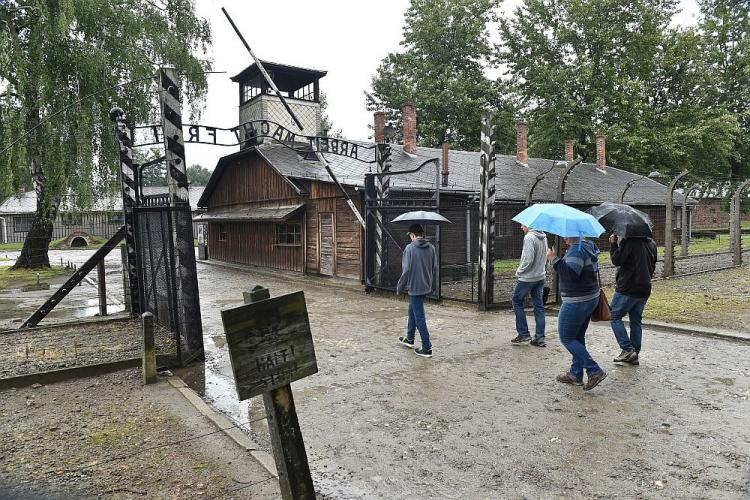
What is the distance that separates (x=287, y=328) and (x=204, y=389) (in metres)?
3.73

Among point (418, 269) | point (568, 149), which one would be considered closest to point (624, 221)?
point (418, 269)

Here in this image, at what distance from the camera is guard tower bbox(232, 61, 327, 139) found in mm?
23594

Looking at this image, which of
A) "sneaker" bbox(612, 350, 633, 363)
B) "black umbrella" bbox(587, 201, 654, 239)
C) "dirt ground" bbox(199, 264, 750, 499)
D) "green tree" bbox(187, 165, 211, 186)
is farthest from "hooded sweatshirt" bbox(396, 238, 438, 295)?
"green tree" bbox(187, 165, 211, 186)

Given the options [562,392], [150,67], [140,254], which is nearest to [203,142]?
[140,254]

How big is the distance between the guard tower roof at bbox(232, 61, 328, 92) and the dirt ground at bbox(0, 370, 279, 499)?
2077 centimetres

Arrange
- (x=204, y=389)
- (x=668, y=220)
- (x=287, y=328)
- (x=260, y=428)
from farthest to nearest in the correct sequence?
(x=668, y=220) < (x=204, y=389) < (x=260, y=428) < (x=287, y=328)

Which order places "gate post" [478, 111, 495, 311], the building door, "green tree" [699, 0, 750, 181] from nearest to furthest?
1. "gate post" [478, 111, 495, 311]
2. the building door
3. "green tree" [699, 0, 750, 181]

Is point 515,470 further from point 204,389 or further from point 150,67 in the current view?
point 150,67

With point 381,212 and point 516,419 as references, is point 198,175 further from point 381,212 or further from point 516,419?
point 516,419

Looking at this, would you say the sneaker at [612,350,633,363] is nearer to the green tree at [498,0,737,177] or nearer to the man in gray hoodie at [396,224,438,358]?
the man in gray hoodie at [396,224,438,358]

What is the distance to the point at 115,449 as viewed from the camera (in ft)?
13.8

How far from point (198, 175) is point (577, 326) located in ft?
339

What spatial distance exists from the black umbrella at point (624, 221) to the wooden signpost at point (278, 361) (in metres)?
4.63

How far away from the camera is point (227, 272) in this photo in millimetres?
21625
